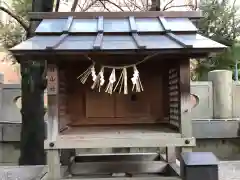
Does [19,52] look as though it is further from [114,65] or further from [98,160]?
[98,160]

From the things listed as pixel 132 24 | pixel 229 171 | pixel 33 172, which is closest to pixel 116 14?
pixel 132 24

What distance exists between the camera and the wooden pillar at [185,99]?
3967 mm

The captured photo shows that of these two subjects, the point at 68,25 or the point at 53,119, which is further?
the point at 68,25

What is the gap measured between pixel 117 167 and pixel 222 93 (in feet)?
23.0

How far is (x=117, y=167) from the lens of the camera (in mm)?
5164

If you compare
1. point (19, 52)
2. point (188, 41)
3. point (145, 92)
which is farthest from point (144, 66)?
point (19, 52)

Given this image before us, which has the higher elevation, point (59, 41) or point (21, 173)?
point (59, 41)

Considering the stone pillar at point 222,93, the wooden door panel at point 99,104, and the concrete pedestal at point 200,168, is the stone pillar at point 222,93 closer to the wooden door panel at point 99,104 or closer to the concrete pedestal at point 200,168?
the wooden door panel at point 99,104

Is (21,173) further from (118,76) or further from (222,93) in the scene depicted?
(222,93)

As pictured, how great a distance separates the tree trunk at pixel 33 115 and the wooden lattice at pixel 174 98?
3.28 m

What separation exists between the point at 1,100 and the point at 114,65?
7.53 m

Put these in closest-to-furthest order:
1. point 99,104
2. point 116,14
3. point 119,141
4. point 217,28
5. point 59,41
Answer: point 59,41 → point 119,141 → point 116,14 → point 99,104 → point 217,28

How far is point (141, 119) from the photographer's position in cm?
512

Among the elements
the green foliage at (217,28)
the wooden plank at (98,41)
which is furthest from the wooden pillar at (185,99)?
the green foliage at (217,28)
